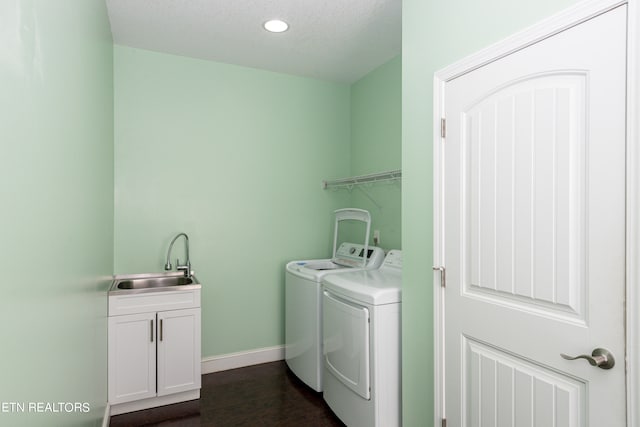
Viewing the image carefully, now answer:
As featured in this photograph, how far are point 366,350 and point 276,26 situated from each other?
2225 mm

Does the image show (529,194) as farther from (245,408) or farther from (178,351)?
(178,351)

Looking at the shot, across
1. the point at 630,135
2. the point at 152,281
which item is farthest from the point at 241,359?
the point at 630,135

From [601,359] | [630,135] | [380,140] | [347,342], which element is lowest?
[347,342]

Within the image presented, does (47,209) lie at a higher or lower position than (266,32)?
lower

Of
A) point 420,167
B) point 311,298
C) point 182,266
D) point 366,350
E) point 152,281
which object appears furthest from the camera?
point 182,266

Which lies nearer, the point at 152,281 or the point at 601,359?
the point at 601,359

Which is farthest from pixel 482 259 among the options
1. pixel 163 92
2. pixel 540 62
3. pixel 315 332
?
pixel 163 92

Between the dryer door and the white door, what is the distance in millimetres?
496

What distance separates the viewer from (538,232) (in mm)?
1350

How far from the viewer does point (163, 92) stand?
3.05 m

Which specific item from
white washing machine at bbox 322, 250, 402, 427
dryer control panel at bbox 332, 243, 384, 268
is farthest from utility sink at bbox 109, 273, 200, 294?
dryer control panel at bbox 332, 243, 384, 268

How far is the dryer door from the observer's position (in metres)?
2.11

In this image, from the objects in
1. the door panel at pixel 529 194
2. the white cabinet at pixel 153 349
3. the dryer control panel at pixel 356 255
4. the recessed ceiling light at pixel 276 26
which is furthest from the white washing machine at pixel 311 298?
the recessed ceiling light at pixel 276 26

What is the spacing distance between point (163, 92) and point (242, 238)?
139 centimetres
